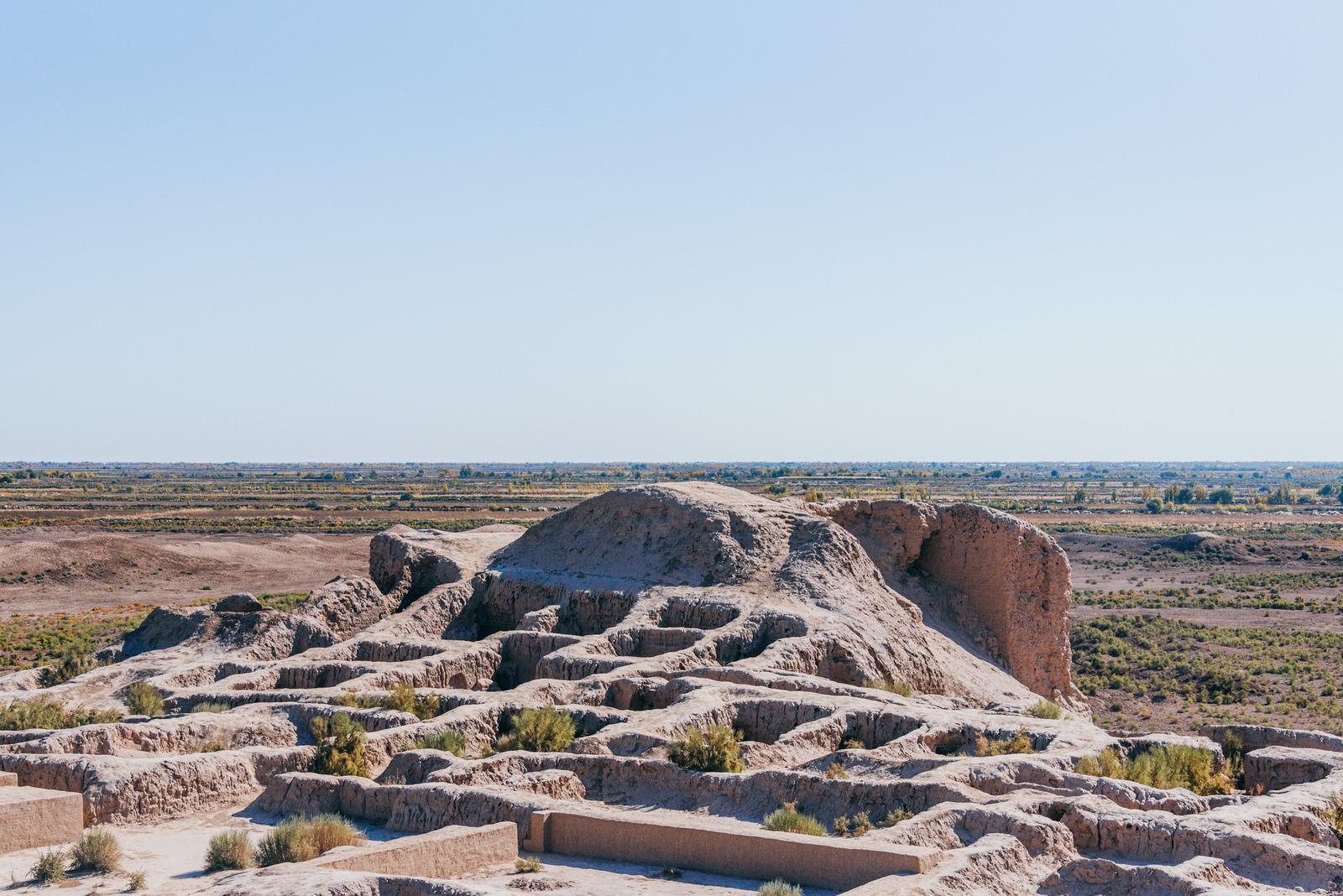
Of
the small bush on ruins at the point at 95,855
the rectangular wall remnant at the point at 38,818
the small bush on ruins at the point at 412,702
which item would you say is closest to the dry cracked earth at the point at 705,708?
the small bush on ruins at the point at 412,702

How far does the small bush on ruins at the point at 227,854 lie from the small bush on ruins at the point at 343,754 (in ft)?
8.93

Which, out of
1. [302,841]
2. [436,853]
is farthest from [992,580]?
[302,841]

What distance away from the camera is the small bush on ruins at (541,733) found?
1459 cm

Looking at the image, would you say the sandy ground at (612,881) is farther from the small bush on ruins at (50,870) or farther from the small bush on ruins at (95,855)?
the small bush on ruins at (50,870)

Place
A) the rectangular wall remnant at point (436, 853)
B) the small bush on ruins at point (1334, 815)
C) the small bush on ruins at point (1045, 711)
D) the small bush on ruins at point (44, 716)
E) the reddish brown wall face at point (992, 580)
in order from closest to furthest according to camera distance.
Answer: the rectangular wall remnant at point (436, 853), the small bush on ruins at point (1334, 815), the small bush on ruins at point (44, 716), the small bush on ruins at point (1045, 711), the reddish brown wall face at point (992, 580)

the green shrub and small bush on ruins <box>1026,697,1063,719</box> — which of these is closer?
the green shrub

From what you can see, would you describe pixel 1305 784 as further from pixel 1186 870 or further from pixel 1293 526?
pixel 1293 526

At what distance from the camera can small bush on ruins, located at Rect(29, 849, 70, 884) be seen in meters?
10.5

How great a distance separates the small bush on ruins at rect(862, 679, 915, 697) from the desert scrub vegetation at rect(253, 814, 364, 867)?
846 centimetres

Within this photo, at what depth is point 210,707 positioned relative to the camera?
55.8ft

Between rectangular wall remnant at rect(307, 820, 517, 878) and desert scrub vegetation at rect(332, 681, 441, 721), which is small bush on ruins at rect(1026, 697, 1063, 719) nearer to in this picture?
desert scrub vegetation at rect(332, 681, 441, 721)

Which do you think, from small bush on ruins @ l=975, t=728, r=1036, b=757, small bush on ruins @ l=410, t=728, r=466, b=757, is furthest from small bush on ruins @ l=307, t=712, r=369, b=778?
small bush on ruins @ l=975, t=728, r=1036, b=757

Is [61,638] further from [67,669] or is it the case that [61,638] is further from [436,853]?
[436,853]

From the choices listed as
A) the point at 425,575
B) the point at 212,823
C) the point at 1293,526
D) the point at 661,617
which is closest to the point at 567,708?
the point at 212,823
